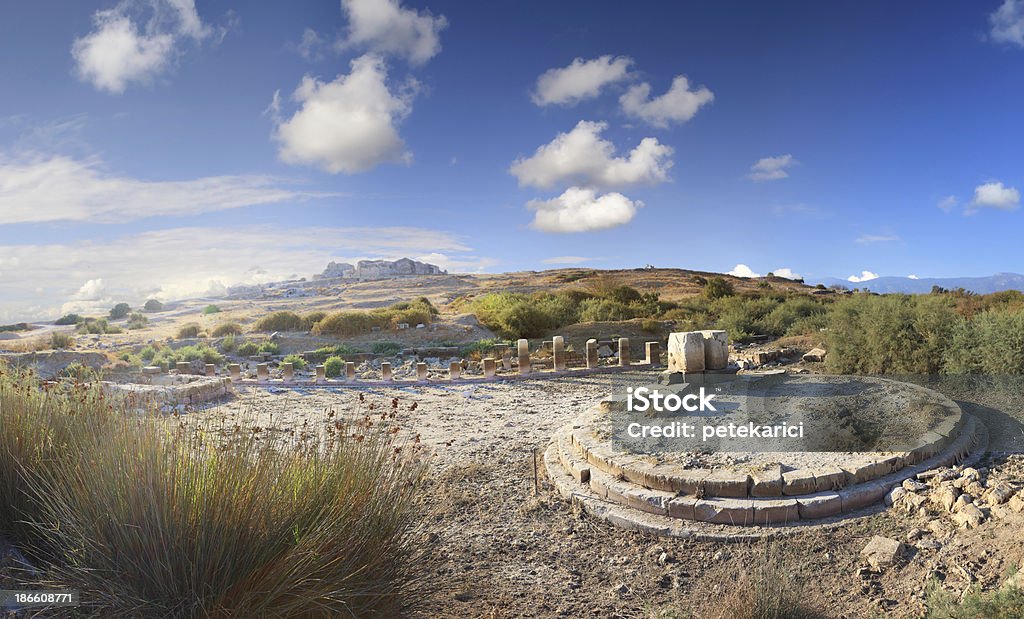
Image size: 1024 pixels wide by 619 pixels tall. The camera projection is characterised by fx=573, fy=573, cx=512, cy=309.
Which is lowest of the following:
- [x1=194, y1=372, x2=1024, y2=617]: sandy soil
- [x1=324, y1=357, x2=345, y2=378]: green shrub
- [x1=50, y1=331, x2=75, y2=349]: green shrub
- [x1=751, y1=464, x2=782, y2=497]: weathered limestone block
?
[x1=194, y1=372, x2=1024, y2=617]: sandy soil

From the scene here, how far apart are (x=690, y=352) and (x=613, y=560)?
4547mm

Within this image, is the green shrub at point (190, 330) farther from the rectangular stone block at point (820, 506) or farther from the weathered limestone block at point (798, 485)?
the rectangular stone block at point (820, 506)

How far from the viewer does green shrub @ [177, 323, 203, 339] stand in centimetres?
2595

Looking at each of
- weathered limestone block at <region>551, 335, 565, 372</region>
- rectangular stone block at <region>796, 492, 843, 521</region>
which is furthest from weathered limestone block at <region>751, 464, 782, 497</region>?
weathered limestone block at <region>551, 335, 565, 372</region>

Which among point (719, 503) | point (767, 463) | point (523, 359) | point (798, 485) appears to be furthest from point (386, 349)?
point (798, 485)

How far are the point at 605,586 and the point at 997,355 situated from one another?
7.87 meters

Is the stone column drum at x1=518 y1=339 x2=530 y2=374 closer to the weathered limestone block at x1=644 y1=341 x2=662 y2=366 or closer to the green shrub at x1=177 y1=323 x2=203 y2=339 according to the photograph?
the weathered limestone block at x1=644 y1=341 x2=662 y2=366

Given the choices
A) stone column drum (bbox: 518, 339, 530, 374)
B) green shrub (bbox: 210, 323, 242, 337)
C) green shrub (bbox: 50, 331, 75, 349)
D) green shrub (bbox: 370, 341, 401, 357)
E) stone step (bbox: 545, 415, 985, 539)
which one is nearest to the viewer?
stone step (bbox: 545, 415, 985, 539)

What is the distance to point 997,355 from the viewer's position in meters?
8.48

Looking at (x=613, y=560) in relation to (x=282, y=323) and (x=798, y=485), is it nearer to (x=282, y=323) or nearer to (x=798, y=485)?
(x=798, y=485)

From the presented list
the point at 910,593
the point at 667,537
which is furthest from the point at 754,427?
the point at 910,593

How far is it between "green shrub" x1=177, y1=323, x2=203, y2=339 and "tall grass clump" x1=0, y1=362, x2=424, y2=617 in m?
25.6

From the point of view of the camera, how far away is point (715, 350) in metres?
8.65

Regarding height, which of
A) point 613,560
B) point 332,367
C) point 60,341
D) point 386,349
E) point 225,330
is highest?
point 225,330
